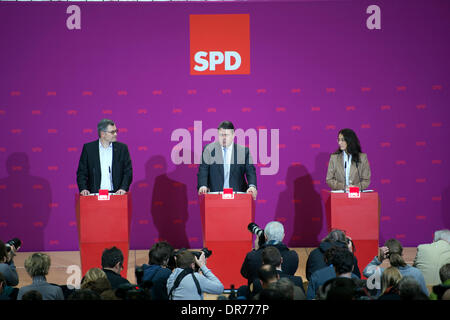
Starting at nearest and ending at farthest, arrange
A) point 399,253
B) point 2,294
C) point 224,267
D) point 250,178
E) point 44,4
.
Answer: point 2,294 → point 399,253 → point 224,267 → point 250,178 → point 44,4

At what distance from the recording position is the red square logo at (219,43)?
7.54m

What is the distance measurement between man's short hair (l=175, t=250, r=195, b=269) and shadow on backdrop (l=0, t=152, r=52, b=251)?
403cm

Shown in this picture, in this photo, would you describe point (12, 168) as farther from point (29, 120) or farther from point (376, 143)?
point (376, 143)

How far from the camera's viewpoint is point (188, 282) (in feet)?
12.9

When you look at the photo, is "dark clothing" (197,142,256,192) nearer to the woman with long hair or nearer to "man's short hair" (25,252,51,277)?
the woman with long hair

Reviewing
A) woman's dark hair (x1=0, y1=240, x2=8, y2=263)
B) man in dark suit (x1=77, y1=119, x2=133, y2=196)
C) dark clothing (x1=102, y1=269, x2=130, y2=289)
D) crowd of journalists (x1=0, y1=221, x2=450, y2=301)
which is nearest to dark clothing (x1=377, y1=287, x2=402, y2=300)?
crowd of journalists (x1=0, y1=221, x2=450, y2=301)

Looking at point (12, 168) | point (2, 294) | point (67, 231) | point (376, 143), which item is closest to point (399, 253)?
point (2, 294)

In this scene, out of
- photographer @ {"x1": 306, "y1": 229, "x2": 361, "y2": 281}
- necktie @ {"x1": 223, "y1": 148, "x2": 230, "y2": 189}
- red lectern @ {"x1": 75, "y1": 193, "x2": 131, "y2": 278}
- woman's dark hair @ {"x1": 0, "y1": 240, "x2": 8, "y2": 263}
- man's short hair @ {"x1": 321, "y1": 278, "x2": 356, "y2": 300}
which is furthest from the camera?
necktie @ {"x1": 223, "y1": 148, "x2": 230, "y2": 189}

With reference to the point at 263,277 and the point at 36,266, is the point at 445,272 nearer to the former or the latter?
the point at 263,277

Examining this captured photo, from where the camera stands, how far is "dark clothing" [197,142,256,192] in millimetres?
6051

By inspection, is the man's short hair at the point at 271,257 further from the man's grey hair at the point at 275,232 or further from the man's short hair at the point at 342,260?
the man's grey hair at the point at 275,232

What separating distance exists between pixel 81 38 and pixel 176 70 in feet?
4.22

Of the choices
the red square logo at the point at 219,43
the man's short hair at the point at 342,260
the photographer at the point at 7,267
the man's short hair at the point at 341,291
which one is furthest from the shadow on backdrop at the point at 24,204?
the man's short hair at the point at 341,291

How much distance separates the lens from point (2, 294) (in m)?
3.74
